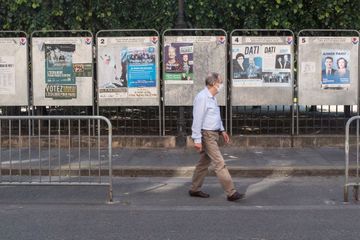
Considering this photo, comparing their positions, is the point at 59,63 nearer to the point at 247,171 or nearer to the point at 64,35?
the point at 64,35

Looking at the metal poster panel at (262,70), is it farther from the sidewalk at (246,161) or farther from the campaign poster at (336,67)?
the sidewalk at (246,161)

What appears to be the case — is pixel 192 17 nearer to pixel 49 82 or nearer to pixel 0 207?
pixel 49 82

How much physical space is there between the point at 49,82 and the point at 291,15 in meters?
5.49

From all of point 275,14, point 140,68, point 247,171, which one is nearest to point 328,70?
point 275,14

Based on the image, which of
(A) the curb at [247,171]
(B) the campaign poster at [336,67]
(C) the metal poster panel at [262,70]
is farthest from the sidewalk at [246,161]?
(B) the campaign poster at [336,67]

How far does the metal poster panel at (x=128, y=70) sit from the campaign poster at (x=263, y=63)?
1.70 m

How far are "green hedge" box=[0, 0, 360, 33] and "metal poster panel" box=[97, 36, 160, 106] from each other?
936 mm

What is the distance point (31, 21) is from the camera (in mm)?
12281

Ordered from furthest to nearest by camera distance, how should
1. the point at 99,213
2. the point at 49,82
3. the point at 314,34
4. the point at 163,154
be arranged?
the point at 314,34 < the point at 49,82 < the point at 163,154 < the point at 99,213

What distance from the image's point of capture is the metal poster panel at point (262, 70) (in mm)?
11414

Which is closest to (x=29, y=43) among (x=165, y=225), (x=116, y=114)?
(x=116, y=114)

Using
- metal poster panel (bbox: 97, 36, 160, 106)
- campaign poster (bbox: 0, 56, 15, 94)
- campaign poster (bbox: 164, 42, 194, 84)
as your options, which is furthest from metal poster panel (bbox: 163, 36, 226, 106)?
campaign poster (bbox: 0, 56, 15, 94)

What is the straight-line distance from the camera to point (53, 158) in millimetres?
10188

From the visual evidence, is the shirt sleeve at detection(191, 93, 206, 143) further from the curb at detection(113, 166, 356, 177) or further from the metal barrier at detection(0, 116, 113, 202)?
the curb at detection(113, 166, 356, 177)
